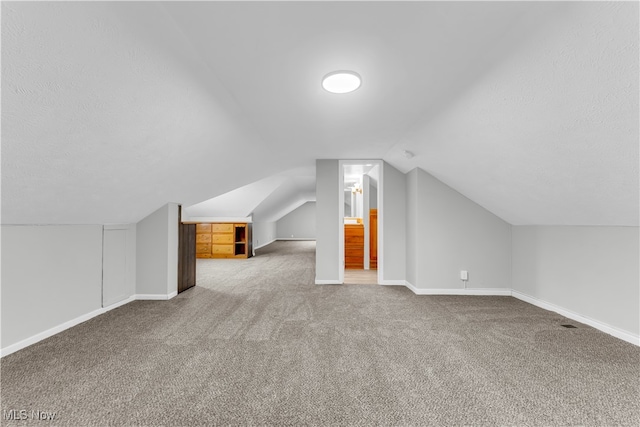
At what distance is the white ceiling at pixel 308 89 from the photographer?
1.26m

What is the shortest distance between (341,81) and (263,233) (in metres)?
9.09

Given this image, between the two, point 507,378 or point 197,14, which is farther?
point 507,378

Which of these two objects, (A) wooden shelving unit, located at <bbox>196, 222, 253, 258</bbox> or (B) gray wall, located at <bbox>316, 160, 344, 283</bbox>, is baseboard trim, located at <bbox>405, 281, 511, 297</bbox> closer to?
(B) gray wall, located at <bbox>316, 160, 344, 283</bbox>

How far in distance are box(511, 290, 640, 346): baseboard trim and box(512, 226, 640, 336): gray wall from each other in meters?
0.03

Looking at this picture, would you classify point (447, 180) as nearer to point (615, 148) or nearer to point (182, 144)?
point (615, 148)

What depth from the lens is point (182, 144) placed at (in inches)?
97.9

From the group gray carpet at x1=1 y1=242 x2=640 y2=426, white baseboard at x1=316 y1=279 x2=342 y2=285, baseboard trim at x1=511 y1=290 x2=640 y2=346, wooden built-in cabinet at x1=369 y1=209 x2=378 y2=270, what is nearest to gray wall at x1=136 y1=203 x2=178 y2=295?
gray carpet at x1=1 y1=242 x2=640 y2=426

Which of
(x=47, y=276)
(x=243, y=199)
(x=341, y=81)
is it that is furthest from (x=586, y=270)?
(x=243, y=199)

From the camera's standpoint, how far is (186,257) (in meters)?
4.14

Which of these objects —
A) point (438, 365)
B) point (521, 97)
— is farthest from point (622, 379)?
point (521, 97)

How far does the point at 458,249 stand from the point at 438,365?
2.32 meters

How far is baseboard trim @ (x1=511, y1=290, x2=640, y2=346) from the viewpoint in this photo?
7.54ft

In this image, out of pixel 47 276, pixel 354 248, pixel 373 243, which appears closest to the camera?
pixel 47 276

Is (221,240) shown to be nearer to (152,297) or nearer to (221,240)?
(221,240)
